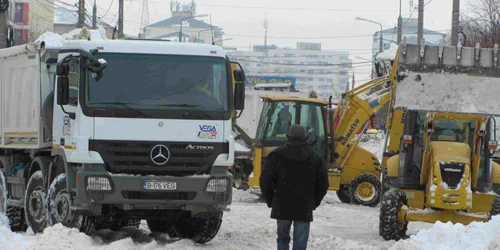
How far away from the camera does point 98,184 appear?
516 inches

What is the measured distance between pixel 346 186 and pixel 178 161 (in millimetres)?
9773

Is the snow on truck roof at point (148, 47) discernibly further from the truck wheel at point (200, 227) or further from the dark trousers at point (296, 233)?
the dark trousers at point (296, 233)

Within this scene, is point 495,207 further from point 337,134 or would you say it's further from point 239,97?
point 337,134

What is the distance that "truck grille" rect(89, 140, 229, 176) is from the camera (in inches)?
520

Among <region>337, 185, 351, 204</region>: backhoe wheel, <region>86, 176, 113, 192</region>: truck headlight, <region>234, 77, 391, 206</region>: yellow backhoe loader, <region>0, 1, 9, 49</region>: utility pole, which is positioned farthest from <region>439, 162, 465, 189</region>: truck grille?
<region>0, 1, 9, 49</region>: utility pole

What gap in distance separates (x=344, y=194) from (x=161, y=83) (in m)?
10.1

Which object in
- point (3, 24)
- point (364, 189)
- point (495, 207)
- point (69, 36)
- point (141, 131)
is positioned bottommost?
point (364, 189)

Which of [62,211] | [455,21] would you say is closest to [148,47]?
[62,211]

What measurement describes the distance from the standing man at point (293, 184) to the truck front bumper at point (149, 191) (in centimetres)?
300

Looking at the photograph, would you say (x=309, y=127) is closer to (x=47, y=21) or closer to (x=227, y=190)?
(x=227, y=190)

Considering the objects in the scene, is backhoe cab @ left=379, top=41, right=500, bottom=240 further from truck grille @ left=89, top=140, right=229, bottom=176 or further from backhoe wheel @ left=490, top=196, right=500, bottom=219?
truck grille @ left=89, top=140, right=229, bottom=176

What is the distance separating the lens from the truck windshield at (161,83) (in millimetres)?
13219

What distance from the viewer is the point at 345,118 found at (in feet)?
73.3

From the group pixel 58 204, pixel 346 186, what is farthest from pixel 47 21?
pixel 58 204
